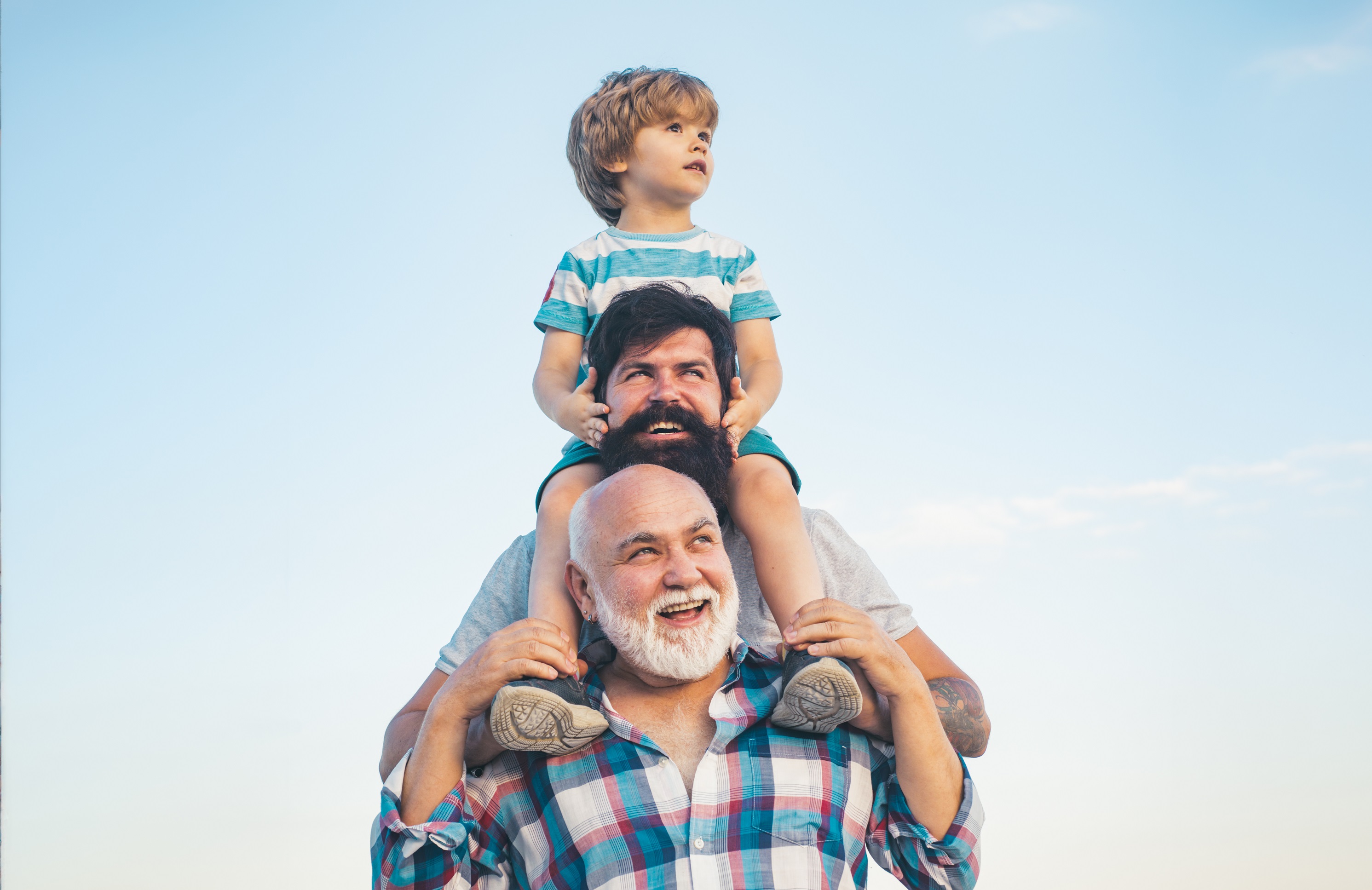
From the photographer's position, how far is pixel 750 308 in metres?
5.36

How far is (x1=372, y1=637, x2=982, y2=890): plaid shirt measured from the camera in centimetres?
363

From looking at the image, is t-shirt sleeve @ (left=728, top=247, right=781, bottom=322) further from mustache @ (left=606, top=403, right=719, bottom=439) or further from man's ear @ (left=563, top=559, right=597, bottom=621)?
man's ear @ (left=563, top=559, right=597, bottom=621)

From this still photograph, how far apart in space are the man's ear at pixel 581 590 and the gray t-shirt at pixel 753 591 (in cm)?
55

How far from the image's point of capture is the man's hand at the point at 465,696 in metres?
3.63

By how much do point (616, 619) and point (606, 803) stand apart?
24.6 inches

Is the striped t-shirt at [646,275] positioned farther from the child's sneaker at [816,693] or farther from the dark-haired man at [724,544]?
the child's sneaker at [816,693]

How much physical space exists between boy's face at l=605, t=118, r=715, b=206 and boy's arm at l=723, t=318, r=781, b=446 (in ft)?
2.23

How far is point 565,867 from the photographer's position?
12.2 ft

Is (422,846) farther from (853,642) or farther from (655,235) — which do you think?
(655,235)

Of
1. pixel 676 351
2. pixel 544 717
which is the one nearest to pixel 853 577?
pixel 676 351

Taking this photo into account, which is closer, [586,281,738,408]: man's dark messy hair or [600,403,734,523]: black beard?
[600,403,734,523]: black beard

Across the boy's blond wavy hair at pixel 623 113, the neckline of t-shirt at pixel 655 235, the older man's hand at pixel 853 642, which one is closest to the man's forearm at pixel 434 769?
the older man's hand at pixel 853 642

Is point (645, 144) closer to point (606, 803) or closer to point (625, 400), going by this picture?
point (625, 400)

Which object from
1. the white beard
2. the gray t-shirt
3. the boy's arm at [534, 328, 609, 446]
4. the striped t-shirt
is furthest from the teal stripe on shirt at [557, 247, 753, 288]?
the white beard
